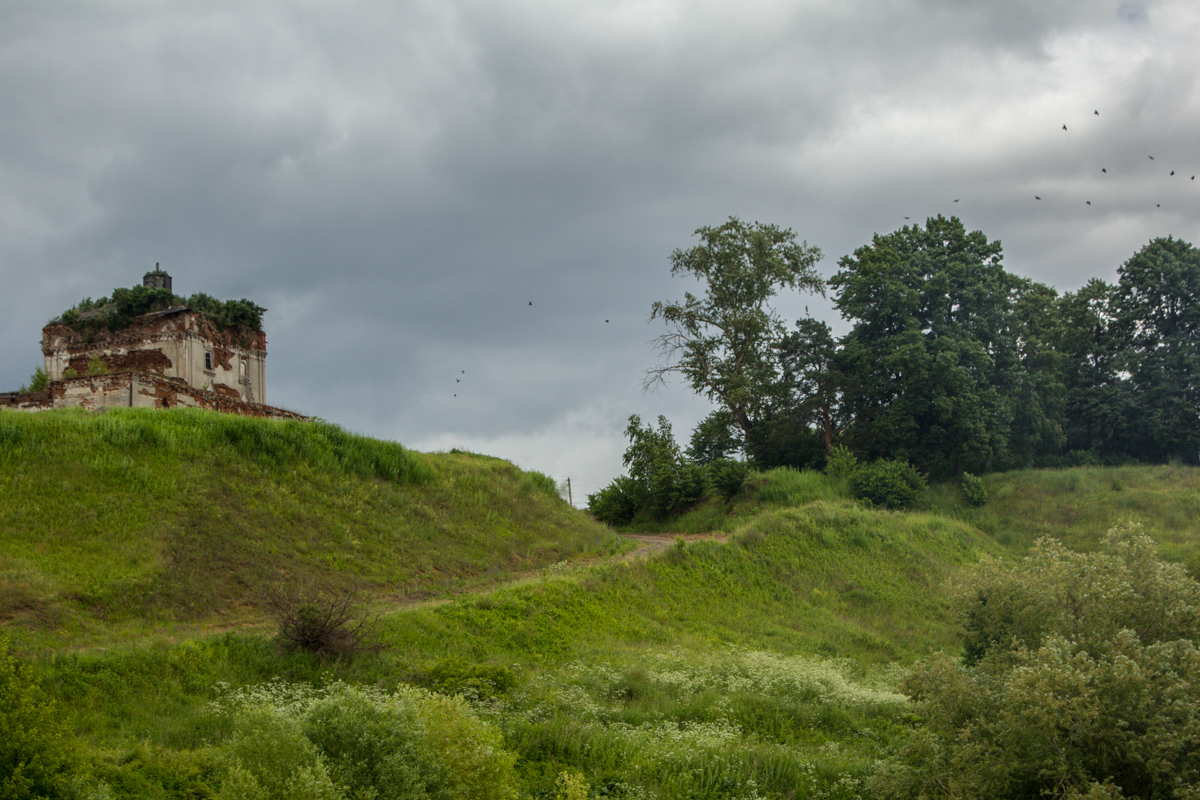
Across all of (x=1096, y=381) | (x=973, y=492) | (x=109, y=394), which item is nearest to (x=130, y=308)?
(x=109, y=394)

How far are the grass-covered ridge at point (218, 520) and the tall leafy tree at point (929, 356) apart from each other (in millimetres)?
18202

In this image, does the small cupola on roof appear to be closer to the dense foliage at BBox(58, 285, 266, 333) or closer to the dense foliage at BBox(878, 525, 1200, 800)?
the dense foliage at BBox(58, 285, 266, 333)

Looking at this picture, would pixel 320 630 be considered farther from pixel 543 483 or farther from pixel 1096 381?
pixel 1096 381

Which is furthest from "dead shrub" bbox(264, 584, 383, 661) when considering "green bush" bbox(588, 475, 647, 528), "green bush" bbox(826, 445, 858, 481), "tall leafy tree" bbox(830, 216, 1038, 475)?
"tall leafy tree" bbox(830, 216, 1038, 475)

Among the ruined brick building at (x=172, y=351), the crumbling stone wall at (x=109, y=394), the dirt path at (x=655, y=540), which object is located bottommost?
the dirt path at (x=655, y=540)

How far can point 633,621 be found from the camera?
19375mm

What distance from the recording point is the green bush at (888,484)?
34.4 meters

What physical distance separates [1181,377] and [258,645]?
42.1 m

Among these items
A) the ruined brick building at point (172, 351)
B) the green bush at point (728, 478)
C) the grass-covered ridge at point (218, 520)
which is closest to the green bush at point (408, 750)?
the grass-covered ridge at point (218, 520)

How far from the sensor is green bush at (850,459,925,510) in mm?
34438

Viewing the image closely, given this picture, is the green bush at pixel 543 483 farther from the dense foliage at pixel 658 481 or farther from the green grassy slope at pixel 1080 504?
the green grassy slope at pixel 1080 504

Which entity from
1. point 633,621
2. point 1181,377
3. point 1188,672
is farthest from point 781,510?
point 1181,377

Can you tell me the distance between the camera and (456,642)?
609 inches

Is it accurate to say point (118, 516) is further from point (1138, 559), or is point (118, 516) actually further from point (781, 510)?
point (781, 510)
